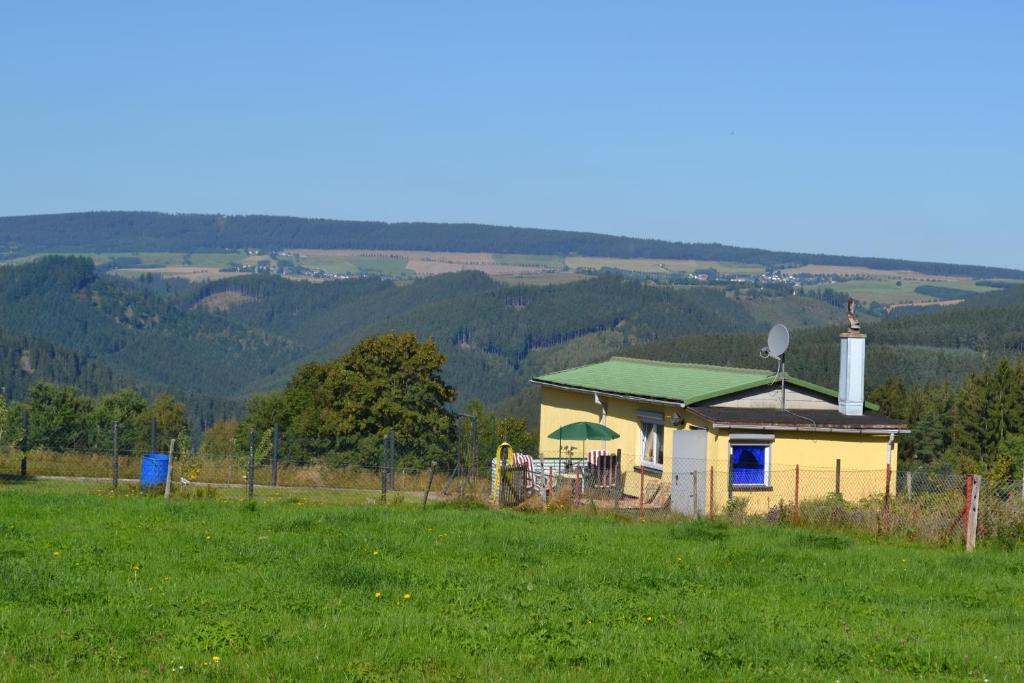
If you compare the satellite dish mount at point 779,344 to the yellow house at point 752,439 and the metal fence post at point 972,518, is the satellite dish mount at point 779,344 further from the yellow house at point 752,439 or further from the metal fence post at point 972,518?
the metal fence post at point 972,518

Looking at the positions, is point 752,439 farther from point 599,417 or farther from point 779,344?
point 599,417

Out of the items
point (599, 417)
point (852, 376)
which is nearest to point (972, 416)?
point (599, 417)

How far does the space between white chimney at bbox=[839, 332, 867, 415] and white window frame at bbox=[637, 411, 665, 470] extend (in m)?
4.43

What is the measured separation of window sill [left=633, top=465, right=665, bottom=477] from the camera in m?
32.9

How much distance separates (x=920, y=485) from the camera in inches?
1186

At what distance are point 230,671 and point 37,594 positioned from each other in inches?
141

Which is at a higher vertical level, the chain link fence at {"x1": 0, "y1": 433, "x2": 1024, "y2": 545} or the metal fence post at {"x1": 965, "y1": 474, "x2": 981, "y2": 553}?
the metal fence post at {"x1": 965, "y1": 474, "x2": 981, "y2": 553}

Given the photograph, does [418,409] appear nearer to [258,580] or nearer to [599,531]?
[599,531]

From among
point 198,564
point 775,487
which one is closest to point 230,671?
point 198,564

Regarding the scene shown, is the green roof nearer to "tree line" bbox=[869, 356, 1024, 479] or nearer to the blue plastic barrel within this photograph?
the blue plastic barrel

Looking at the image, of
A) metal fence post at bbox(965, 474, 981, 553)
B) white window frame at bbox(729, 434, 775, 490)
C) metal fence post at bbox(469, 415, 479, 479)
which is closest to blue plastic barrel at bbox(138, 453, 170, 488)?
metal fence post at bbox(469, 415, 479, 479)

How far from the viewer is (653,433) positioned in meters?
33.9

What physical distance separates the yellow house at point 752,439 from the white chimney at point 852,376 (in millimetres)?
24

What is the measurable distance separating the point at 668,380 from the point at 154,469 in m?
13.4
